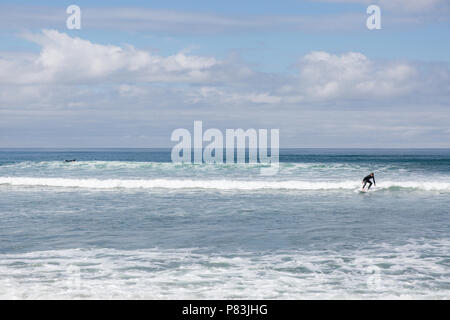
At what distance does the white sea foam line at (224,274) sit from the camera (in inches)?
347

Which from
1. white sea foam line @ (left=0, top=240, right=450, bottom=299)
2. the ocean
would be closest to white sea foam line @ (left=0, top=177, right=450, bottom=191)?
the ocean

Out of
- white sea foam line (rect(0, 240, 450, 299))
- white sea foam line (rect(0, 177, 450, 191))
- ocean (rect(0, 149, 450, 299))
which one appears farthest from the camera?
white sea foam line (rect(0, 177, 450, 191))

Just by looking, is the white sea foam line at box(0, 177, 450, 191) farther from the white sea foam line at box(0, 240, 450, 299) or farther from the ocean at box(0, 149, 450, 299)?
the white sea foam line at box(0, 240, 450, 299)

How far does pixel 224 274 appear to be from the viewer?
33.1 feet

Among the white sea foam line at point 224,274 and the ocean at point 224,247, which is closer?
the white sea foam line at point 224,274

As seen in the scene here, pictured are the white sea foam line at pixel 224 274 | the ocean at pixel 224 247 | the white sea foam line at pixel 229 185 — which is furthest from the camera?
the white sea foam line at pixel 229 185

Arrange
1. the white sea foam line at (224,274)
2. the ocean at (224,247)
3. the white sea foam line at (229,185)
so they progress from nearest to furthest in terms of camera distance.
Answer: the white sea foam line at (224,274), the ocean at (224,247), the white sea foam line at (229,185)

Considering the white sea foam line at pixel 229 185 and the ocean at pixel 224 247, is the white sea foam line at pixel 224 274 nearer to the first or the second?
the ocean at pixel 224 247

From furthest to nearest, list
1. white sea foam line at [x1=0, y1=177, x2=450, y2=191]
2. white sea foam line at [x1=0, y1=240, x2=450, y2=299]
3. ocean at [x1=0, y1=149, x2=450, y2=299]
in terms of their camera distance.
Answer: white sea foam line at [x1=0, y1=177, x2=450, y2=191] < ocean at [x1=0, y1=149, x2=450, y2=299] < white sea foam line at [x1=0, y1=240, x2=450, y2=299]

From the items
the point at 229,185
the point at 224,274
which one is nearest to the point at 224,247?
the point at 224,274

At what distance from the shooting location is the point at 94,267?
34.9 ft

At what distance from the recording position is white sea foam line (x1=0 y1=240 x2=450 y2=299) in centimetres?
880

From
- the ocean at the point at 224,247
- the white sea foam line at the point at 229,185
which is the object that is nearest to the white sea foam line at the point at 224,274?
the ocean at the point at 224,247
